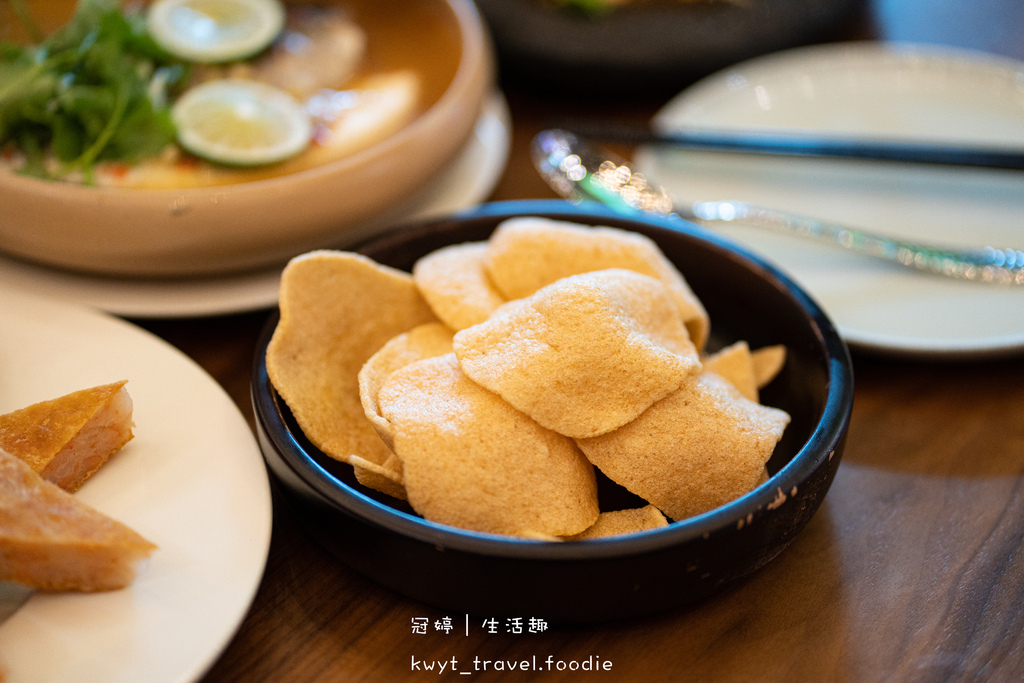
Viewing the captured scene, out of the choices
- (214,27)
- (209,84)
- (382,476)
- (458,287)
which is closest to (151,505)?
(382,476)

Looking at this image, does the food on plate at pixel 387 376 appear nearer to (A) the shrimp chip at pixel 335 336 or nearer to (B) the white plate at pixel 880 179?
(A) the shrimp chip at pixel 335 336

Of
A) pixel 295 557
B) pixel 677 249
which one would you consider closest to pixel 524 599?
pixel 295 557

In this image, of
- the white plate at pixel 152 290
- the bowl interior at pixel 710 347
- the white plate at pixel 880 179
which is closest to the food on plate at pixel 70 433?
the bowl interior at pixel 710 347

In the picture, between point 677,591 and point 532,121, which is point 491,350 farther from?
point 532,121

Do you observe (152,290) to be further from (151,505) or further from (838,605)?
(838,605)

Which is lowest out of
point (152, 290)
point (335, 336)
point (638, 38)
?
point (152, 290)

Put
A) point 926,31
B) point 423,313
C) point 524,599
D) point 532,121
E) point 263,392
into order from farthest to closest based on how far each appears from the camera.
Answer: point 926,31, point 532,121, point 423,313, point 263,392, point 524,599
